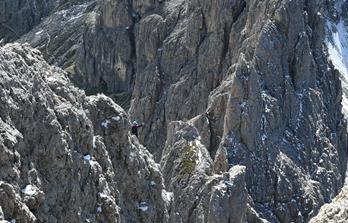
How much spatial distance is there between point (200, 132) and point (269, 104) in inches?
505

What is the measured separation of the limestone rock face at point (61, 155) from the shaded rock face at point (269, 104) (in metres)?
71.2

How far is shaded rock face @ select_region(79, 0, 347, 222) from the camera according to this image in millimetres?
128250

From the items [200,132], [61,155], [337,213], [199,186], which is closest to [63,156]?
[61,155]

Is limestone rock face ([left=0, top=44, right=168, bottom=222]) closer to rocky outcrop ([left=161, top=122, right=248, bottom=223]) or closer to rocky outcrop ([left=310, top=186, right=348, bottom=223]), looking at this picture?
A: rocky outcrop ([left=310, top=186, right=348, bottom=223])

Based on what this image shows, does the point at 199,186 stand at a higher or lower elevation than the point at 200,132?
lower

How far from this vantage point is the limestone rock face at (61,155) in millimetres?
35062

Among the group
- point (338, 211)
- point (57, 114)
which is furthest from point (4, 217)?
point (338, 211)

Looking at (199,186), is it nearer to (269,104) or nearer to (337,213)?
(269,104)

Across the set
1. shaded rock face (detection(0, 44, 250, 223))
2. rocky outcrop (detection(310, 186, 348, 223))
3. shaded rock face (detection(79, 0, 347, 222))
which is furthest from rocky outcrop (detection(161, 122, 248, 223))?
rocky outcrop (detection(310, 186, 348, 223))

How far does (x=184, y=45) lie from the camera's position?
194m

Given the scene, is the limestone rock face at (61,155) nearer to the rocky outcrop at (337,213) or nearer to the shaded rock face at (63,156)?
the shaded rock face at (63,156)

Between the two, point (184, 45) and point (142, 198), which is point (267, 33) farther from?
point (142, 198)

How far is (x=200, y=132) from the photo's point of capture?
13788 centimetres

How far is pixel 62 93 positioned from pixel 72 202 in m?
7.57
